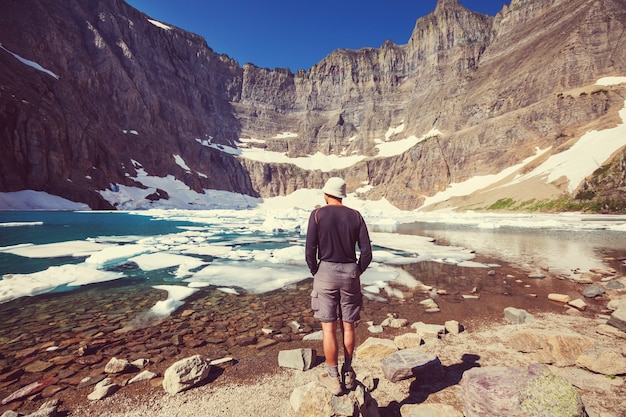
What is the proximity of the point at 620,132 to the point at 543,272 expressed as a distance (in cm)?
8137

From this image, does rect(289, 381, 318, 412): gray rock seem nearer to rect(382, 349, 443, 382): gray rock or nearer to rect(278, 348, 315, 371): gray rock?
rect(278, 348, 315, 371): gray rock

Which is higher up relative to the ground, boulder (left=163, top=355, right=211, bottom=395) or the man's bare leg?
the man's bare leg

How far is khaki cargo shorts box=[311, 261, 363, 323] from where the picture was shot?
13.2 ft

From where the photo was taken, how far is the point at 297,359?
5.48 meters

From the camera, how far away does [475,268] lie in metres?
14.2

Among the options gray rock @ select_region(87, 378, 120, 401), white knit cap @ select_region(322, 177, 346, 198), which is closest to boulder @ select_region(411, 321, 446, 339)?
white knit cap @ select_region(322, 177, 346, 198)

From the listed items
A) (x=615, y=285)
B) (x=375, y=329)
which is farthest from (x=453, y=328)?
(x=615, y=285)

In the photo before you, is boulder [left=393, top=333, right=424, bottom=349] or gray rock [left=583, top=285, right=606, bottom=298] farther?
gray rock [left=583, top=285, right=606, bottom=298]

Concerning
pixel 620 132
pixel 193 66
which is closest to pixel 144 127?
pixel 193 66

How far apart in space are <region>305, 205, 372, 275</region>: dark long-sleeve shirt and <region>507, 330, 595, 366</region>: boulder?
3909 millimetres

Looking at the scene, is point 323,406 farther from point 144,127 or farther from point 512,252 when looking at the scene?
point 144,127

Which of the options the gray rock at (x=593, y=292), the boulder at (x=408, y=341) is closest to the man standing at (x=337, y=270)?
the boulder at (x=408, y=341)

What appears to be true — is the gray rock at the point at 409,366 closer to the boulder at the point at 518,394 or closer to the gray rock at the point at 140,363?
the boulder at the point at 518,394

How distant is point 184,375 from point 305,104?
193 metres
